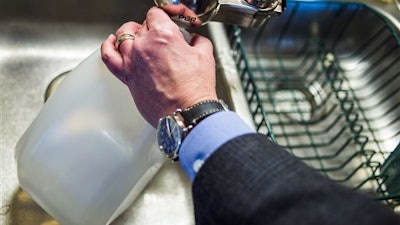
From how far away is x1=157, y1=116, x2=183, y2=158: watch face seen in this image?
45 cm

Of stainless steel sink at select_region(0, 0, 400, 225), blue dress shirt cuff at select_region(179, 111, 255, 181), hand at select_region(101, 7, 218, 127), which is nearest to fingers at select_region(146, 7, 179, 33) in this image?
hand at select_region(101, 7, 218, 127)

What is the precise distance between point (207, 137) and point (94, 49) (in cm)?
49

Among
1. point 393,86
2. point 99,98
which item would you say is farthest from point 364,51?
point 99,98

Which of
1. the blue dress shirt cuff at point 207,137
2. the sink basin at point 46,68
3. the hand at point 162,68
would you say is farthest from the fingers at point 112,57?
the sink basin at point 46,68

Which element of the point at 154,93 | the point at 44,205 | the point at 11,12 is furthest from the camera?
the point at 11,12

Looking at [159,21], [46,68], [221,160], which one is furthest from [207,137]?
[46,68]

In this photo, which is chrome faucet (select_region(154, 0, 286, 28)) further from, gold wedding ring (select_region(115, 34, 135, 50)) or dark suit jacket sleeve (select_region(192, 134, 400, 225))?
dark suit jacket sleeve (select_region(192, 134, 400, 225))

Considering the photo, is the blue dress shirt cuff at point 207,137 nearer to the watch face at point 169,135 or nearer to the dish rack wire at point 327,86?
the watch face at point 169,135

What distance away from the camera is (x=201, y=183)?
417 millimetres

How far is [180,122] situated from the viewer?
0.45 meters

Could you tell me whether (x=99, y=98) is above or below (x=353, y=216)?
below

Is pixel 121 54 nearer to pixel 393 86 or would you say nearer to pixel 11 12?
pixel 11 12

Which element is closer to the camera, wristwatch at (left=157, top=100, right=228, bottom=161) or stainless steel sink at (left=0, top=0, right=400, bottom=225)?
wristwatch at (left=157, top=100, right=228, bottom=161)

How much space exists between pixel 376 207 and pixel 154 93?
0.21 meters
